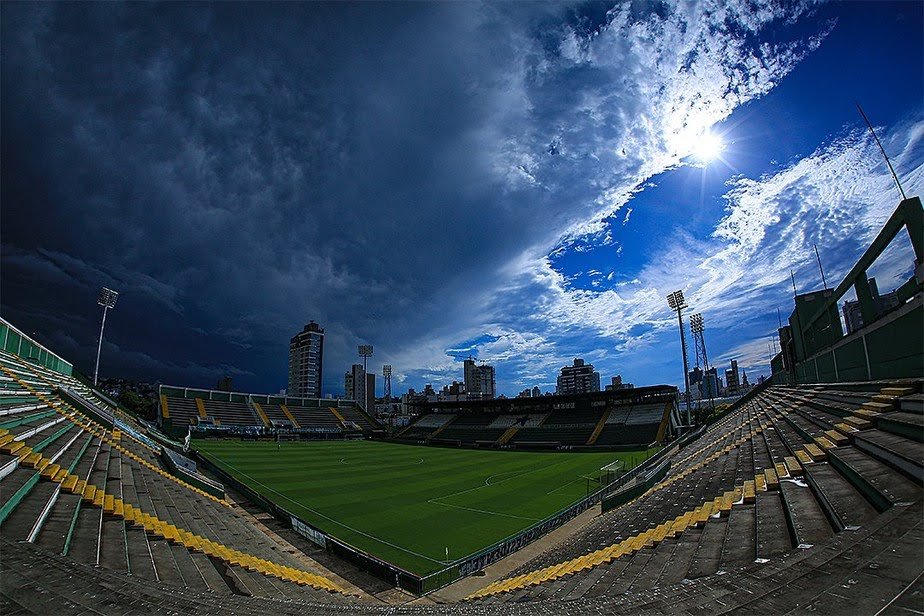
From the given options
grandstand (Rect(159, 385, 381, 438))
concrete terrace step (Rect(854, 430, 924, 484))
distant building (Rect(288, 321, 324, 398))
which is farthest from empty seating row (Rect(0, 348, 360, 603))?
distant building (Rect(288, 321, 324, 398))

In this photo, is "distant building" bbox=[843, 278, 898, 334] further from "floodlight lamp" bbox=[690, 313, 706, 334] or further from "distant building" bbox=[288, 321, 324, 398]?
"distant building" bbox=[288, 321, 324, 398]

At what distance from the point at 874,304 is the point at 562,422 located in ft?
178

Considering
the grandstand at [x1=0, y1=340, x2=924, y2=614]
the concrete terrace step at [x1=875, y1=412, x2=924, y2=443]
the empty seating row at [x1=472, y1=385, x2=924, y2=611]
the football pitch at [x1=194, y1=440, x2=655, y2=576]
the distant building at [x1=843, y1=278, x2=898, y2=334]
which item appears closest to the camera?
the grandstand at [x1=0, y1=340, x2=924, y2=614]

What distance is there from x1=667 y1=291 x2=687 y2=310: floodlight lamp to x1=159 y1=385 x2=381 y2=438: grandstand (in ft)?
192

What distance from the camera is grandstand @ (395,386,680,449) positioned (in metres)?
55.4

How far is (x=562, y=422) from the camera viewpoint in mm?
65125

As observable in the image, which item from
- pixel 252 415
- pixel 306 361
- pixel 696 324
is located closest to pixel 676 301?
pixel 696 324

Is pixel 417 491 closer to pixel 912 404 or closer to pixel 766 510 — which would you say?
pixel 766 510

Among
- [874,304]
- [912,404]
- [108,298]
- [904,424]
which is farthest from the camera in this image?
[108,298]

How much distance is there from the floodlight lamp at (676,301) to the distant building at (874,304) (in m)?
44.9

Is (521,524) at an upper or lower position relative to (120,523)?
lower

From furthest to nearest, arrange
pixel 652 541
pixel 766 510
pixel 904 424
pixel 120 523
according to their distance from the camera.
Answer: pixel 652 541 → pixel 120 523 → pixel 766 510 → pixel 904 424

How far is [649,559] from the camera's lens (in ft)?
25.1

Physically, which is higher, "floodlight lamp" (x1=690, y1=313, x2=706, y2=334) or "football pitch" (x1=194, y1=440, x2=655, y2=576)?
"floodlight lamp" (x1=690, y1=313, x2=706, y2=334)
